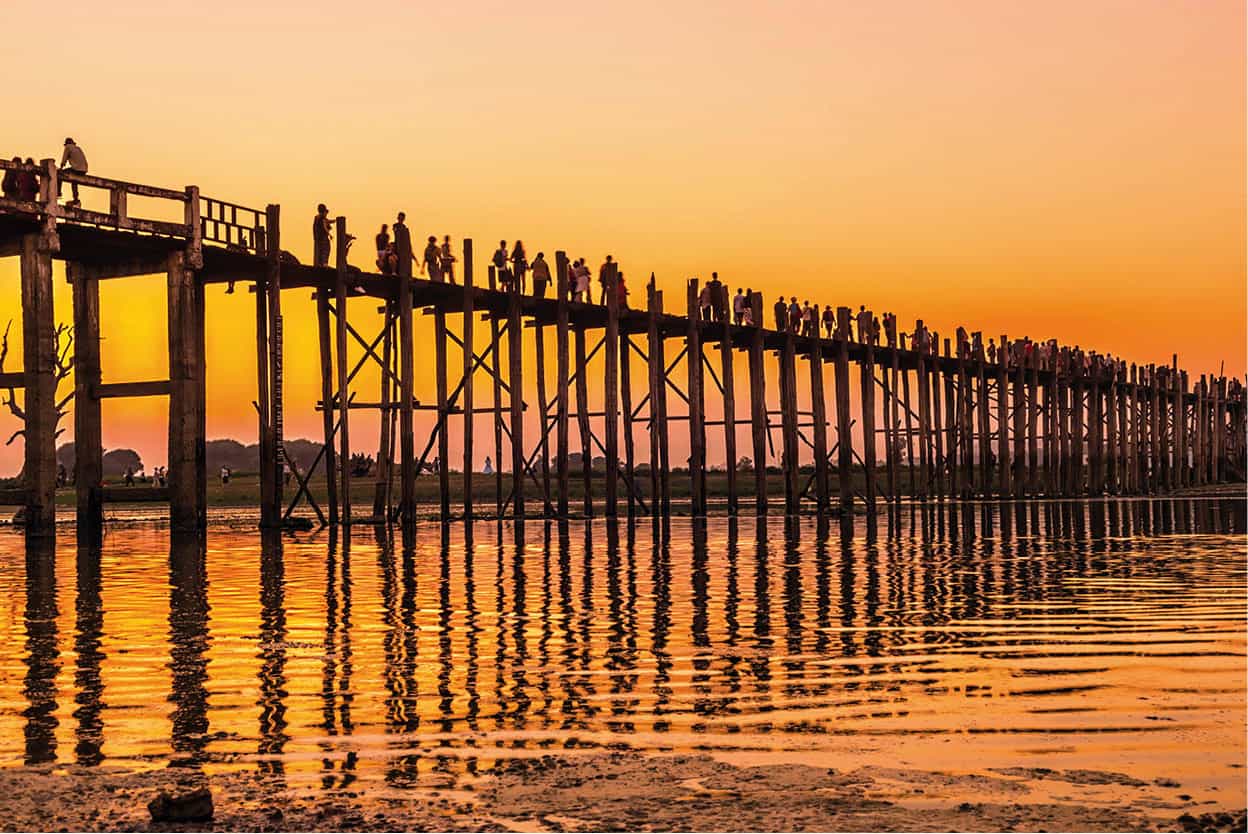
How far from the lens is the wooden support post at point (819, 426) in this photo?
44.2 meters

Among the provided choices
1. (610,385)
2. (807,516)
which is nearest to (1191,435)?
(807,516)

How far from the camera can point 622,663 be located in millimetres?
10758

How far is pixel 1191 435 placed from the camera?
88375 mm

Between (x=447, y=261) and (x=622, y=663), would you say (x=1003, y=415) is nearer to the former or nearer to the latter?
(x=447, y=261)

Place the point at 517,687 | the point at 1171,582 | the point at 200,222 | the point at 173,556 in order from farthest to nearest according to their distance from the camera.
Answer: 1. the point at 200,222
2. the point at 173,556
3. the point at 1171,582
4. the point at 517,687

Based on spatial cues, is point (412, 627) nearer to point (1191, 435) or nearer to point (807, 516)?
point (807, 516)

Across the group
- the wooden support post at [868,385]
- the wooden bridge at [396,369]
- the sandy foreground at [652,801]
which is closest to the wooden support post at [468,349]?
the wooden bridge at [396,369]

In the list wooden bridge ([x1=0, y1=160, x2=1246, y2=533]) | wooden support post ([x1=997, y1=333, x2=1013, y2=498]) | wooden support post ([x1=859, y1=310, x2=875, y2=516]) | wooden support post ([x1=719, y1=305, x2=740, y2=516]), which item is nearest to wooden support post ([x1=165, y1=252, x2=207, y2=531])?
wooden bridge ([x1=0, y1=160, x2=1246, y2=533])

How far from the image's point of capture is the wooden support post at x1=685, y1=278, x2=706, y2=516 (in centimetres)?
3997

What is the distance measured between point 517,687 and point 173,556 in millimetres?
14665

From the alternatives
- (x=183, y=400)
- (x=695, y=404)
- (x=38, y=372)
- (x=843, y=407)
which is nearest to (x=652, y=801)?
(x=38, y=372)

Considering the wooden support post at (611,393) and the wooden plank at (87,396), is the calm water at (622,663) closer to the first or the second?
the wooden plank at (87,396)

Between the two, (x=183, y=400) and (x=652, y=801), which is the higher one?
(x=183, y=400)

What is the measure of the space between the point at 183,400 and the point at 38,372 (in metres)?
3.33
